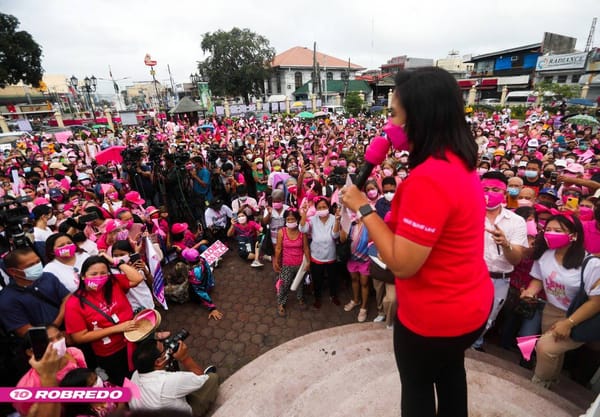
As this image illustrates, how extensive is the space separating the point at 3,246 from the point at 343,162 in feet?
21.9

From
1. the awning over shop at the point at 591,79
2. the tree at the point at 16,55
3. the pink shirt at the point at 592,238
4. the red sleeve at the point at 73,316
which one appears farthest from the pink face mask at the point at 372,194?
→ the tree at the point at 16,55

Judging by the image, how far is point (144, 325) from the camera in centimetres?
286

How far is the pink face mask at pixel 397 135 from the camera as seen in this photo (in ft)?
4.09

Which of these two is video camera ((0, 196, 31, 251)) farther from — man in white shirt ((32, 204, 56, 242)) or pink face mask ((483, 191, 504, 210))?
pink face mask ((483, 191, 504, 210))

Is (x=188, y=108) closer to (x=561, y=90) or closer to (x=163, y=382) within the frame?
(x=163, y=382)

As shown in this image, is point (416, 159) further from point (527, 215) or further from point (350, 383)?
point (527, 215)

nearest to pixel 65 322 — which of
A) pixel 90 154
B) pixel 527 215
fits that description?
Answer: pixel 527 215

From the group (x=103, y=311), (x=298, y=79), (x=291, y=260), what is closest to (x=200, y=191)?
(x=291, y=260)

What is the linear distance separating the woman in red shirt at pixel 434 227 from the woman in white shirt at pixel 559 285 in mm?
1837

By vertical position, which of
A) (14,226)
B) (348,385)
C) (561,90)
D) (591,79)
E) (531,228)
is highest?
(591,79)

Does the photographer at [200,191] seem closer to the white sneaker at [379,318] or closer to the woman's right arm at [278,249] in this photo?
the woman's right arm at [278,249]

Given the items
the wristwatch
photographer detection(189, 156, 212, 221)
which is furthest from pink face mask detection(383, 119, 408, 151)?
photographer detection(189, 156, 212, 221)

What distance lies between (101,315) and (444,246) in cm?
310

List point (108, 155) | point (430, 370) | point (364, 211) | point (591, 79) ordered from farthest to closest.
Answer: point (591, 79) → point (108, 155) → point (430, 370) → point (364, 211)
